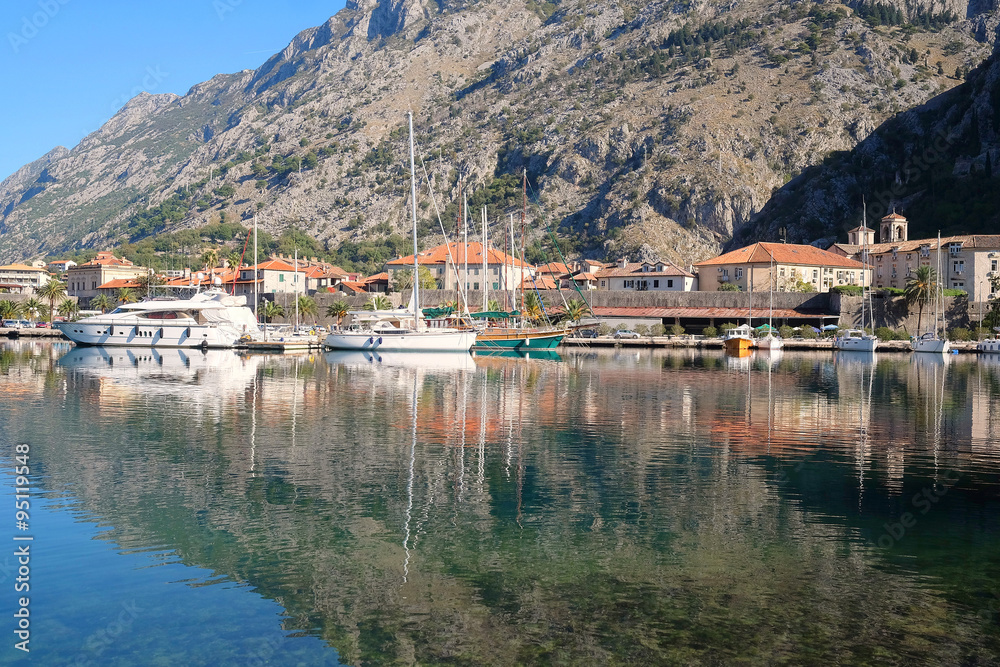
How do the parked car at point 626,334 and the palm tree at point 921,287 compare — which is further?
the palm tree at point 921,287

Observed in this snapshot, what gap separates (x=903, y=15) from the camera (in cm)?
19100

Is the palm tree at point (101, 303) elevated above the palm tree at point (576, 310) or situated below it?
above

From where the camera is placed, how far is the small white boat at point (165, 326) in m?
72.7

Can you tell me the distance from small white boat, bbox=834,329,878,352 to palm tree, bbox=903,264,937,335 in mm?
11046

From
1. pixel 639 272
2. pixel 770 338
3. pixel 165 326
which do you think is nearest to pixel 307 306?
pixel 165 326

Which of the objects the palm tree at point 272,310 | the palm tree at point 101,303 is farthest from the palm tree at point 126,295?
the palm tree at point 272,310

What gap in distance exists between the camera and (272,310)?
103 m

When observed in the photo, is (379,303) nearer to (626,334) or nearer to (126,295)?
(626,334)

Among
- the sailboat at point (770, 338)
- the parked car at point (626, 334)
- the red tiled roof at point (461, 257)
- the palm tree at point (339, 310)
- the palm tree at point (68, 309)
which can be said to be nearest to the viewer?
the sailboat at point (770, 338)

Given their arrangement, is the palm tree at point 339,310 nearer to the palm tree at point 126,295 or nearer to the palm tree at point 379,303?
the palm tree at point 379,303

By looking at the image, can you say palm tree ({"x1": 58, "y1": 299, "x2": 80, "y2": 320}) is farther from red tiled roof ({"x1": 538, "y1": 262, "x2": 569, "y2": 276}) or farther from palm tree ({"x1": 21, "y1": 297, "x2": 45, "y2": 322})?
red tiled roof ({"x1": 538, "y1": 262, "x2": 569, "y2": 276})

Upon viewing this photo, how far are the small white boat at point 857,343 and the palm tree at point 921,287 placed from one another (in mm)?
11046

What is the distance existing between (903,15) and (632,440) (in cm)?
20223

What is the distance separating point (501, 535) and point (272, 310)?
9228cm
